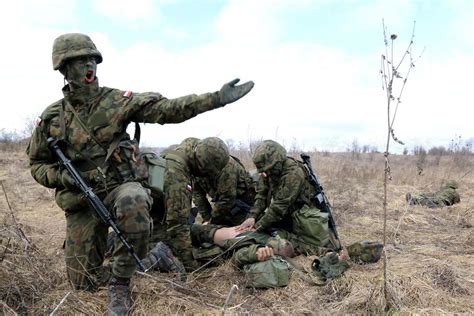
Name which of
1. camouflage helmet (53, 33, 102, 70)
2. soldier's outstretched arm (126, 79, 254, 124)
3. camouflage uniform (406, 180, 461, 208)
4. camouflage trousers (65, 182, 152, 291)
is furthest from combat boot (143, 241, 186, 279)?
camouflage uniform (406, 180, 461, 208)

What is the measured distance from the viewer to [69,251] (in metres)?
3.34

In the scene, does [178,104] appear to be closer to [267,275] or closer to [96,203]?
[96,203]

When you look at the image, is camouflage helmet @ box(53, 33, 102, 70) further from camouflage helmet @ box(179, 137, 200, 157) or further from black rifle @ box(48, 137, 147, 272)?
camouflage helmet @ box(179, 137, 200, 157)

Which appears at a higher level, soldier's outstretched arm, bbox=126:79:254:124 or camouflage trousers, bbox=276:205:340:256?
soldier's outstretched arm, bbox=126:79:254:124

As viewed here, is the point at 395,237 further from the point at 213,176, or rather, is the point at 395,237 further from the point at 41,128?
the point at 41,128

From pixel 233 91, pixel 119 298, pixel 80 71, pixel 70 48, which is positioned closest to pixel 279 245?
pixel 119 298

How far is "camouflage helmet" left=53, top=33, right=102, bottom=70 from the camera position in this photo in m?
3.06

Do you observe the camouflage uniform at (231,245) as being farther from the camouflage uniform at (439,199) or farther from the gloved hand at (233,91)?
the camouflage uniform at (439,199)

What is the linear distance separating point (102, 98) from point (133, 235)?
101 centimetres

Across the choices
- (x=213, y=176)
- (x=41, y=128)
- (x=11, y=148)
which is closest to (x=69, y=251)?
(x=41, y=128)

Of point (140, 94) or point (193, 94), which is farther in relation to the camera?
point (140, 94)

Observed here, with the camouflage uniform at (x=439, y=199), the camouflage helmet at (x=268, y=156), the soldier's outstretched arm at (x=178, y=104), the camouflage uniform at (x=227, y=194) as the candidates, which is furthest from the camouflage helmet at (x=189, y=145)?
the camouflage uniform at (x=439, y=199)

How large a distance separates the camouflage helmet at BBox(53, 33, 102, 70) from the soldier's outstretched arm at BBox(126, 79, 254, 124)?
0.44 meters

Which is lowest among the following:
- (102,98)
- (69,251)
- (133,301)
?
(133,301)
